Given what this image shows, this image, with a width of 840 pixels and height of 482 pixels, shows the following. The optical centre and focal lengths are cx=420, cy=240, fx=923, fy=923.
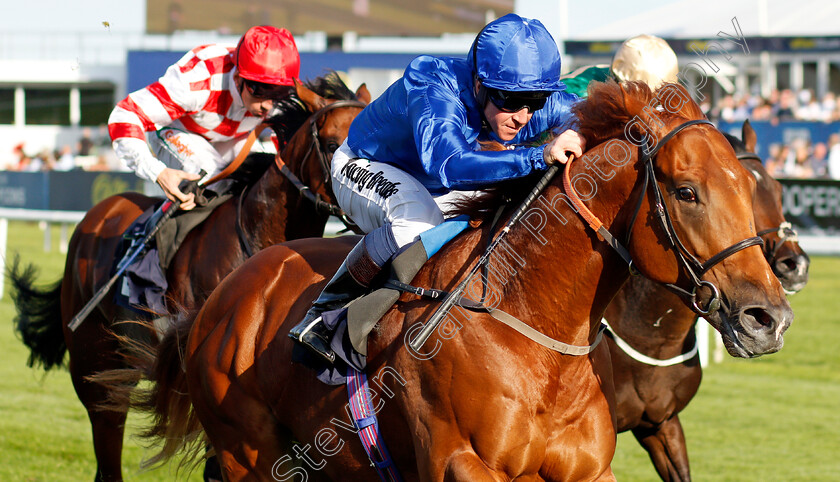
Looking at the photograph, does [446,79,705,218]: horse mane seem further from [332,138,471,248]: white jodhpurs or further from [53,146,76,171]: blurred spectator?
[53,146,76,171]: blurred spectator

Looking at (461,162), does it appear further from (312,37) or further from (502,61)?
(312,37)

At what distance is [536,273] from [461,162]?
376 mm

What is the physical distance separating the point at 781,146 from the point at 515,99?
12.8 m

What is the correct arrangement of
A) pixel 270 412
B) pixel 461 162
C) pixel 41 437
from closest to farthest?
pixel 461 162 < pixel 270 412 < pixel 41 437

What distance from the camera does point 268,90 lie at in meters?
4.57

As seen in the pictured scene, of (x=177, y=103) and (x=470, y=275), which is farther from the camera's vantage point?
(x=177, y=103)

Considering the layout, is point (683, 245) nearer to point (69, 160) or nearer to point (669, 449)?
point (669, 449)

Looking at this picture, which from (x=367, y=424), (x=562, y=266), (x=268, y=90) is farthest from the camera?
(x=268, y=90)

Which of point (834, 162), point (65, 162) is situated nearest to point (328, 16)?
point (65, 162)

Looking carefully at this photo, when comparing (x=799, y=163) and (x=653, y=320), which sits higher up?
(x=653, y=320)

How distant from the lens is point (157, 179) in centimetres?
454

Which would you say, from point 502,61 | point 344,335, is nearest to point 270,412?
point 344,335

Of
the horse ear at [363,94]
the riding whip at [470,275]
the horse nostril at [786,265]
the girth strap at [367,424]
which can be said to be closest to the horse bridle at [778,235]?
the horse nostril at [786,265]

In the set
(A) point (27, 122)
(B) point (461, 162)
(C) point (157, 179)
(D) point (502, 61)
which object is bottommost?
(A) point (27, 122)
